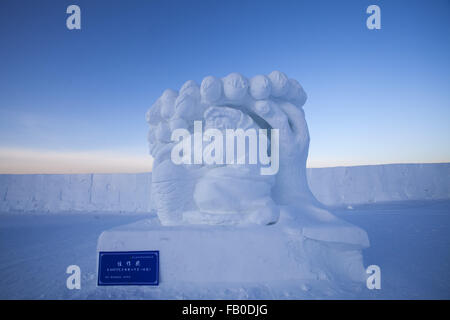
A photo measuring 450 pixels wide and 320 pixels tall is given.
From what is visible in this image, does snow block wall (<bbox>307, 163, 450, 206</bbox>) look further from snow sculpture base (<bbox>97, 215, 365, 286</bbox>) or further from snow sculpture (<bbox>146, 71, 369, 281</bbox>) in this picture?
snow sculpture base (<bbox>97, 215, 365, 286</bbox>)

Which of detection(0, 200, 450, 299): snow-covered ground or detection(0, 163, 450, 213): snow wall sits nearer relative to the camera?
detection(0, 200, 450, 299): snow-covered ground

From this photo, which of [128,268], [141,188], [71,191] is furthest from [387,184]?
[71,191]

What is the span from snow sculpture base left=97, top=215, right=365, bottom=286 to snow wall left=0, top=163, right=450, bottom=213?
29.4 ft

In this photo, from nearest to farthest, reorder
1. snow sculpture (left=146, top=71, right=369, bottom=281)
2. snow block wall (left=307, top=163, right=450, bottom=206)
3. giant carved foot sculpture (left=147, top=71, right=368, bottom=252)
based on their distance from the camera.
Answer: snow sculpture (left=146, top=71, right=369, bottom=281)
giant carved foot sculpture (left=147, top=71, right=368, bottom=252)
snow block wall (left=307, top=163, right=450, bottom=206)

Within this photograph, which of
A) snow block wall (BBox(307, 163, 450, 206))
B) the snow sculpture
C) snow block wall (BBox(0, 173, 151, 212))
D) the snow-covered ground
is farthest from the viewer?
Result: snow block wall (BBox(0, 173, 151, 212))

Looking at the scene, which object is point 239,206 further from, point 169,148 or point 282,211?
point 169,148

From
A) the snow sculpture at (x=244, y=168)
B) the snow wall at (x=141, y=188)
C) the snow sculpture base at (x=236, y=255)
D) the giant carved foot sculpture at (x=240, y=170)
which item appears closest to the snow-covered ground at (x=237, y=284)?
the snow sculpture base at (x=236, y=255)

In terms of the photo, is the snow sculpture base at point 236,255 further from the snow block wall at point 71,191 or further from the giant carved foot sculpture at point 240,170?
the snow block wall at point 71,191

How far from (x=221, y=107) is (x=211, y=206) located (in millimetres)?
1191

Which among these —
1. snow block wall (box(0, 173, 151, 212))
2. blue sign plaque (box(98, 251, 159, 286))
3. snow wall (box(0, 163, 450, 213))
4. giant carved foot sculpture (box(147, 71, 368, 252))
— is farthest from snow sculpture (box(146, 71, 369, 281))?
snow block wall (box(0, 173, 151, 212))

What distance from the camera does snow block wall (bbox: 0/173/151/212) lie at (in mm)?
11547

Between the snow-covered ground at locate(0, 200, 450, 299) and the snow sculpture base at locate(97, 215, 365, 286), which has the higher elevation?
the snow sculpture base at locate(97, 215, 365, 286)

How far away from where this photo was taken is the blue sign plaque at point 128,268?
7.44 feet

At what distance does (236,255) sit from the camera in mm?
2410
